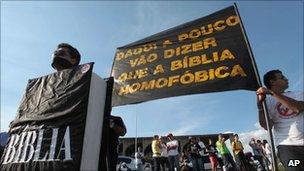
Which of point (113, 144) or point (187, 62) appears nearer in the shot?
point (113, 144)

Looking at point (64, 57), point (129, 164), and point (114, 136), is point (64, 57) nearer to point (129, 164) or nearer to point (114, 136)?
point (114, 136)

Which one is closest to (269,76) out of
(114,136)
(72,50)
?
(114,136)

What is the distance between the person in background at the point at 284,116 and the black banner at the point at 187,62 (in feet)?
1.13

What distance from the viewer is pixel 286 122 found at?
3879 mm

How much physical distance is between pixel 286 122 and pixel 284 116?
0.27 ft

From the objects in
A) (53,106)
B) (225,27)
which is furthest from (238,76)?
(53,106)

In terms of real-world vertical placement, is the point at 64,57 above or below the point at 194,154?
below

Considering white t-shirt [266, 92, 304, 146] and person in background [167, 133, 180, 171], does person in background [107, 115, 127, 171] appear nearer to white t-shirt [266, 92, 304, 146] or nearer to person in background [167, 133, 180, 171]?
white t-shirt [266, 92, 304, 146]

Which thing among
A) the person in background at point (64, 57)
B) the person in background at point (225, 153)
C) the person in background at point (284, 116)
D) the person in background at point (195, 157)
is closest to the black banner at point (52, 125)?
the person in background at point (64, 57)

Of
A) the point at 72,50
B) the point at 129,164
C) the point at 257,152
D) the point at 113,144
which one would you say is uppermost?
the point at 257,152

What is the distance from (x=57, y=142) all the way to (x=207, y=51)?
3213 millimetres

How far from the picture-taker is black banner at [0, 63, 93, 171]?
2430mm

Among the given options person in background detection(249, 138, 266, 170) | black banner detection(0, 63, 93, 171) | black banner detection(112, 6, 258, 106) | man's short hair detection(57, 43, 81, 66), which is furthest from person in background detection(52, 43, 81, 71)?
person in background detection(249, 138, 266, 170)

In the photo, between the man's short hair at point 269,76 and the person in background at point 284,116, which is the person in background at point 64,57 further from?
the man's short hair at point 269,76
